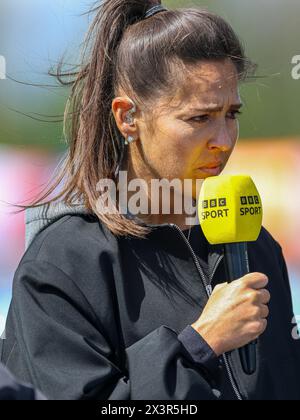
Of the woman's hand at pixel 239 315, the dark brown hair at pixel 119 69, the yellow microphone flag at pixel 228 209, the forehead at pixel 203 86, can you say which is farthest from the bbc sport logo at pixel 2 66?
the woman's hand at pixel 239 315

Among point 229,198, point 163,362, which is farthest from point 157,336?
point 229,198

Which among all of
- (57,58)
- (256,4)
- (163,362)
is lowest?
(163,362)

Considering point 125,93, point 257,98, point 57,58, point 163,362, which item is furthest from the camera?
point 257,98

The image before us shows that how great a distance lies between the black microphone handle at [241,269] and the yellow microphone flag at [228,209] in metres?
0.02

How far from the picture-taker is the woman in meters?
1.37

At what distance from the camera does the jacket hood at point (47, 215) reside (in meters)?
1.60

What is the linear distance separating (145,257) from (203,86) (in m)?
0.38

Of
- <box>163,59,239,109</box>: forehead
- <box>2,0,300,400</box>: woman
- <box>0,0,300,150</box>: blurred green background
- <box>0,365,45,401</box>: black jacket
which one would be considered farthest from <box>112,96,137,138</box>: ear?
<box>0,365,45,401</box>: black jacket

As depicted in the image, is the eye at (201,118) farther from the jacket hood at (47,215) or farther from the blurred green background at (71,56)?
the blurred green background at (71,56)

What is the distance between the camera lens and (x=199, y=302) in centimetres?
155

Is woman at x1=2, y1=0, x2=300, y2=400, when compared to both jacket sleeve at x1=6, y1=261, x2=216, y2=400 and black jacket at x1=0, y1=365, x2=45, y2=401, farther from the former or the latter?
black jacket at x1=0, y1=365, x2=45, y2=401

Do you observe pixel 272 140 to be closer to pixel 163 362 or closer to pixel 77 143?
pixel 77 143

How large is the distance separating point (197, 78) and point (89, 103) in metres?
0.28

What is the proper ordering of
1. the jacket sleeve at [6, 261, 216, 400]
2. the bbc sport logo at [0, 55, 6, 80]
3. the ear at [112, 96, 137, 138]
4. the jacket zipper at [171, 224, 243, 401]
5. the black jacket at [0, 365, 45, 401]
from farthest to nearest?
the bbc sport logo at [0, 55, 6, 80] → the ear at [112, 96, 137, 138] → the jacket zipper at [171, 224, 243, 401] → the jacket sleeve at [6, 261, 216, 400] → the black jacket at [0, 365, 45, 401]
